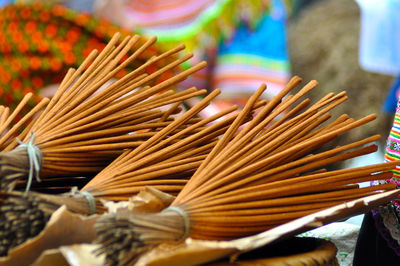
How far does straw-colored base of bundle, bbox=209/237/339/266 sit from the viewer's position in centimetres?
46

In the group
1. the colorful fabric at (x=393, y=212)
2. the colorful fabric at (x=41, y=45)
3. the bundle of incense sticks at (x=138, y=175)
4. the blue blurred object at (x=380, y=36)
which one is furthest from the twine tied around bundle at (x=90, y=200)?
the blue blurred object at (x=380, y=36)

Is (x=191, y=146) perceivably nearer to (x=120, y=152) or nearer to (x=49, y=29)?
(x=120, y=152)

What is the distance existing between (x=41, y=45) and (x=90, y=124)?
118cm

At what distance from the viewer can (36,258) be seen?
0.46m

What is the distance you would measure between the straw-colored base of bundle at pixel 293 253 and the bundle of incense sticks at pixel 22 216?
14cm

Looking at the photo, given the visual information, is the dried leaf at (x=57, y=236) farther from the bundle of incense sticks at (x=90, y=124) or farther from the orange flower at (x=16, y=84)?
the orange flower at (x=16, y=84)

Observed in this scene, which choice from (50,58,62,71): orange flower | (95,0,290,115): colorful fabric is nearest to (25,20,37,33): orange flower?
(50,58,62,71): orange flower

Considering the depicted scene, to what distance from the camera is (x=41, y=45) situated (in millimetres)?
1657

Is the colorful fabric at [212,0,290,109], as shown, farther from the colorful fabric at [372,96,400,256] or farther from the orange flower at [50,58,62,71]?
the colorful fabric at [372,96,400,256]

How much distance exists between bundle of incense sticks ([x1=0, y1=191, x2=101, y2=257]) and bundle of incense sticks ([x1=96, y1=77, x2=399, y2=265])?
0.20 feet

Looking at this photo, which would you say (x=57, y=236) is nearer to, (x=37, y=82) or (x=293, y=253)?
(x=293, y=253)

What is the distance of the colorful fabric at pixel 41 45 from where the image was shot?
1.65 m

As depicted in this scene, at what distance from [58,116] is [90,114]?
0.11 feet

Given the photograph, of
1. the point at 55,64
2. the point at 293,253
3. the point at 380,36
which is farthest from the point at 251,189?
the point at 380,36
